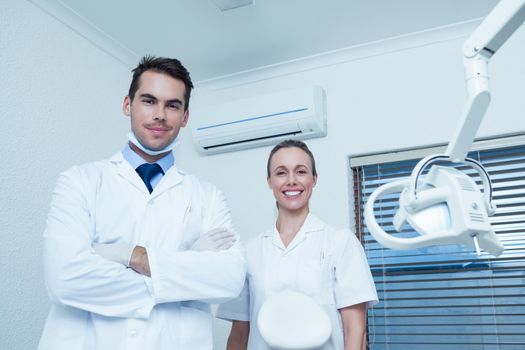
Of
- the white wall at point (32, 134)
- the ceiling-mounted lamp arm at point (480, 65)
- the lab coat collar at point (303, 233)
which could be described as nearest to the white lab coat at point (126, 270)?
the lab coat collar at point (303, 233)

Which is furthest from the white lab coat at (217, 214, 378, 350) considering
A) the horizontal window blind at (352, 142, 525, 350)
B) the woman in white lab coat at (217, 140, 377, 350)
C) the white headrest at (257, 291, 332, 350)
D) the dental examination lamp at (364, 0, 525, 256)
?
the dental examination lamp at (364, 0, 525, 256)

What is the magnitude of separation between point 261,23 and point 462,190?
1.91 meters

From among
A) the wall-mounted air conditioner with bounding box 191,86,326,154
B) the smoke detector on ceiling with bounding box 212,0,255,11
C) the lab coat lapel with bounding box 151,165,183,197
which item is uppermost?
the smoke detector on ceiling with bounding box 212,0,255,11

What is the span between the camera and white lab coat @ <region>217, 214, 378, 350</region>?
1.85m

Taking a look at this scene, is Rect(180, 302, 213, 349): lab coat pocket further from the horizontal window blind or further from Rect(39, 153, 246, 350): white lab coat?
the horizontal window blind

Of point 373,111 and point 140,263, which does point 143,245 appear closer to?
point 140,263

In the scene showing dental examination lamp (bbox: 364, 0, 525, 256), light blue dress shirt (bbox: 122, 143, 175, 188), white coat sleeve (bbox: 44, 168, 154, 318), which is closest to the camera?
dental examination lamp (bbox: 364, 0, 525, 256)

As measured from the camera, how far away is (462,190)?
83cm

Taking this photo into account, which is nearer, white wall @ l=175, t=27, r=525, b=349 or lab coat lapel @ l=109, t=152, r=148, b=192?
lab coat lapel @ l=109, t=152, r=148, b=192

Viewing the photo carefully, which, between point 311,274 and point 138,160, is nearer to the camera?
point 138,160

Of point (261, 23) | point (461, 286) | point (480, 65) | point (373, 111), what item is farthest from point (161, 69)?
point (461, 286)

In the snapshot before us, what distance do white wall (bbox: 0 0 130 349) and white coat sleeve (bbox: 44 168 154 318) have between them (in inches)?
30.2

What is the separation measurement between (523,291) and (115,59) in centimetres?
245

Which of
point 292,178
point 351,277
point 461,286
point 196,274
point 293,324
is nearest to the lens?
point 196,274
